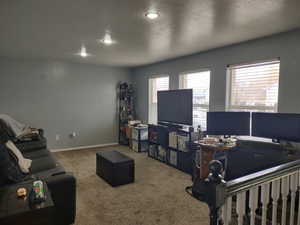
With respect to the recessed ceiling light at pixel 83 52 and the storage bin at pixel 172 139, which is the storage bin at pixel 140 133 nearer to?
the storage bin at pixel 172 139

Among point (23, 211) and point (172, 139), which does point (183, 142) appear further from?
point (23, 211)

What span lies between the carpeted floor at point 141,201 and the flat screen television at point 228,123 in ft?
3.35

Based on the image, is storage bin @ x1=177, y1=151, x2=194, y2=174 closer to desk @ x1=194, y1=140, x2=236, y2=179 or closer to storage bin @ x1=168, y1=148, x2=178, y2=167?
storage bin @ x1=168, y1=148, x2=178, y2=167

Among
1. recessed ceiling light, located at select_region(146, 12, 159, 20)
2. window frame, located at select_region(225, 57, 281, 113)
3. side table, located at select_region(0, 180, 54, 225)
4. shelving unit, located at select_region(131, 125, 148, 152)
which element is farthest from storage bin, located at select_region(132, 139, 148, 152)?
side table, located at select_region(0, 180, 54, 225)

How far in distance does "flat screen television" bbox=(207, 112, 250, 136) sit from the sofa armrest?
2204 mm

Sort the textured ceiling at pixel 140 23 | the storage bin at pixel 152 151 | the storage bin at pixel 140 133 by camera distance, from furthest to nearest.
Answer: the storage bin at pixel 140 133 → the storage bin at pixel 152 151 → the textured ceiling at pixel 140 23

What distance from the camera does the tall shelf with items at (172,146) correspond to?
392 cm

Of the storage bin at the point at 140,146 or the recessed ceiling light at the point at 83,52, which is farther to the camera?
the storage bin at the point at 140,146

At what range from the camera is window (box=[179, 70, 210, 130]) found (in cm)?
421

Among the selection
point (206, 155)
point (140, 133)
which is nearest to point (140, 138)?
point (140, 133)

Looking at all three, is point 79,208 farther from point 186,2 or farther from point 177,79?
point 177,79

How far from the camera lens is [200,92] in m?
4.35

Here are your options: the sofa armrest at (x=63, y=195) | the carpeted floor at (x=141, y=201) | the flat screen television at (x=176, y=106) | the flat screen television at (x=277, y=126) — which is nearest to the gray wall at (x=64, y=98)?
the carpeted floor at (x=141, y=201)

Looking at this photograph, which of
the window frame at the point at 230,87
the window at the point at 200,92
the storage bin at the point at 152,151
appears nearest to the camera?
the window frame at the point at 230,87
